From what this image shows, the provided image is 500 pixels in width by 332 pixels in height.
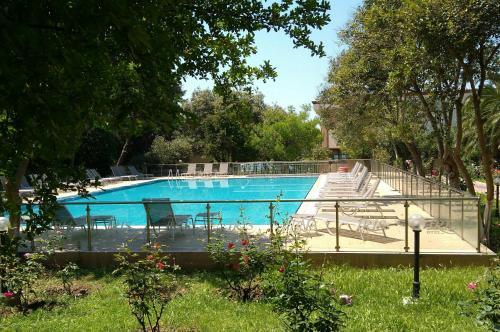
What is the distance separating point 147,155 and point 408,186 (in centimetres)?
2481

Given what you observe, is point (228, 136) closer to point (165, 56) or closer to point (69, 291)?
point (69, 291)

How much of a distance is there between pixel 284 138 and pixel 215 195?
18957mm

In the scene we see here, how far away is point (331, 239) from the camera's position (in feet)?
27.7

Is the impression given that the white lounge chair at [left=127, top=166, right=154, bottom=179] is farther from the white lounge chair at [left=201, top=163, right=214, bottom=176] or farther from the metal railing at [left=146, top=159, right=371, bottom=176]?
the white lounge chair at [left=201, top=163, right=214, bottom=176]

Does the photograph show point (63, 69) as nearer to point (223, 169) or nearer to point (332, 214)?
point (332, 214)

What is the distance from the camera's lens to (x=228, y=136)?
35906mm

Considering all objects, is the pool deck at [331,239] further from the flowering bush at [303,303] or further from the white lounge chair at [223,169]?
the white lounge chair at [223,169]

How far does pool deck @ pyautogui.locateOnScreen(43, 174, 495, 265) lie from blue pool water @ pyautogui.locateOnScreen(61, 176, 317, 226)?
34 cm

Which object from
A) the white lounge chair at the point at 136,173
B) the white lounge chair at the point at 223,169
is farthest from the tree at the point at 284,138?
the white lounge chair at the point at 136,173

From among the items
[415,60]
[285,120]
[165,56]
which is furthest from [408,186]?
[285,120]

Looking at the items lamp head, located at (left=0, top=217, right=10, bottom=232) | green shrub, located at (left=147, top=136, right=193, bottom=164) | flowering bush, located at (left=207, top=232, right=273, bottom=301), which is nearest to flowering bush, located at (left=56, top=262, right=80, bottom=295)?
lamp head, located at (left=0, top=217, right=10, bottom=232)

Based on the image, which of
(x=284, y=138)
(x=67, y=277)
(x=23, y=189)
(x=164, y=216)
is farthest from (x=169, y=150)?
(x=67, y=277)

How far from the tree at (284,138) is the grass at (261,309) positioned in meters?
31.1

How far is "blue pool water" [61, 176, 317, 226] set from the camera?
8867 mm
